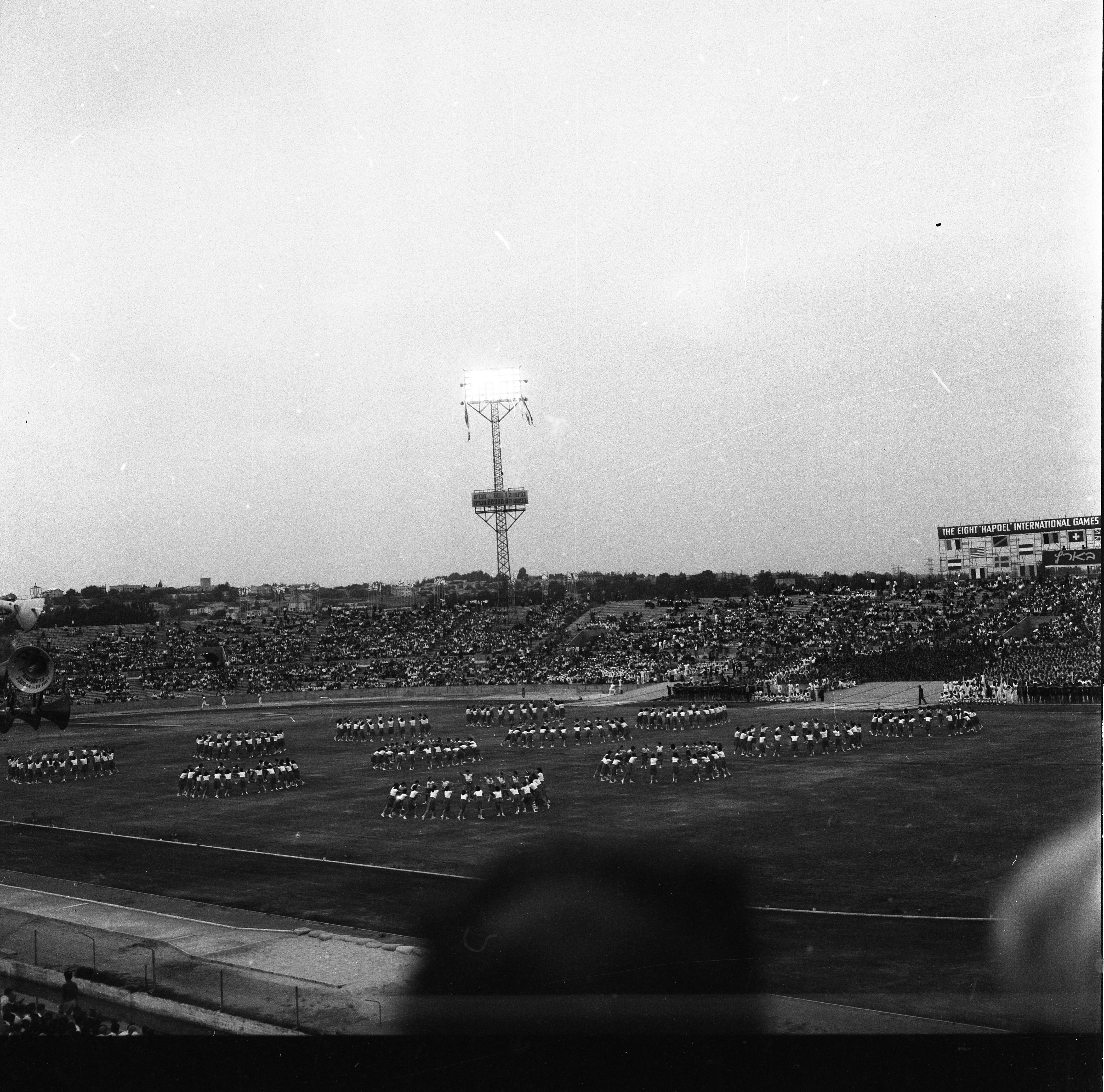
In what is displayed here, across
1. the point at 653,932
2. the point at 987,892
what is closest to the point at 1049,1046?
the point at 653,932

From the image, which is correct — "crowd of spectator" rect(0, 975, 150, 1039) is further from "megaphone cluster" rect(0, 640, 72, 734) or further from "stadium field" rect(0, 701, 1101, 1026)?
"stadium field" rect(0, 701, 1101, 1026)

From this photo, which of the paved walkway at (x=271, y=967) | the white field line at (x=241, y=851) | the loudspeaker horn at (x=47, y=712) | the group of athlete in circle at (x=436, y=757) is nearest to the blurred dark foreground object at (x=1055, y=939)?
the paved walkway at (x=271, y=967)

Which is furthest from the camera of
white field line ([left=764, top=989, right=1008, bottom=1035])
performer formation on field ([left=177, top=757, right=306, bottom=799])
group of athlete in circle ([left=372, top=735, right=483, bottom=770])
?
group of athlete in circle ([left=372, top=735, right=483, bottom=770])

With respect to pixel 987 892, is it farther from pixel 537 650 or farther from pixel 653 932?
pixel 537 650

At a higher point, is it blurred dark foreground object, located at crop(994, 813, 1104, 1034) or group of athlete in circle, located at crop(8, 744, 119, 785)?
blurred dark foreground object, located at crop(994, 813, 1104, 1034)

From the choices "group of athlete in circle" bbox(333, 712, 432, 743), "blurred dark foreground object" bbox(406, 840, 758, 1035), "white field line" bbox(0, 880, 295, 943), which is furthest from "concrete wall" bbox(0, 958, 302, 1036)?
"group of athlete in circle" bbox(333, 712, 432, 743)
